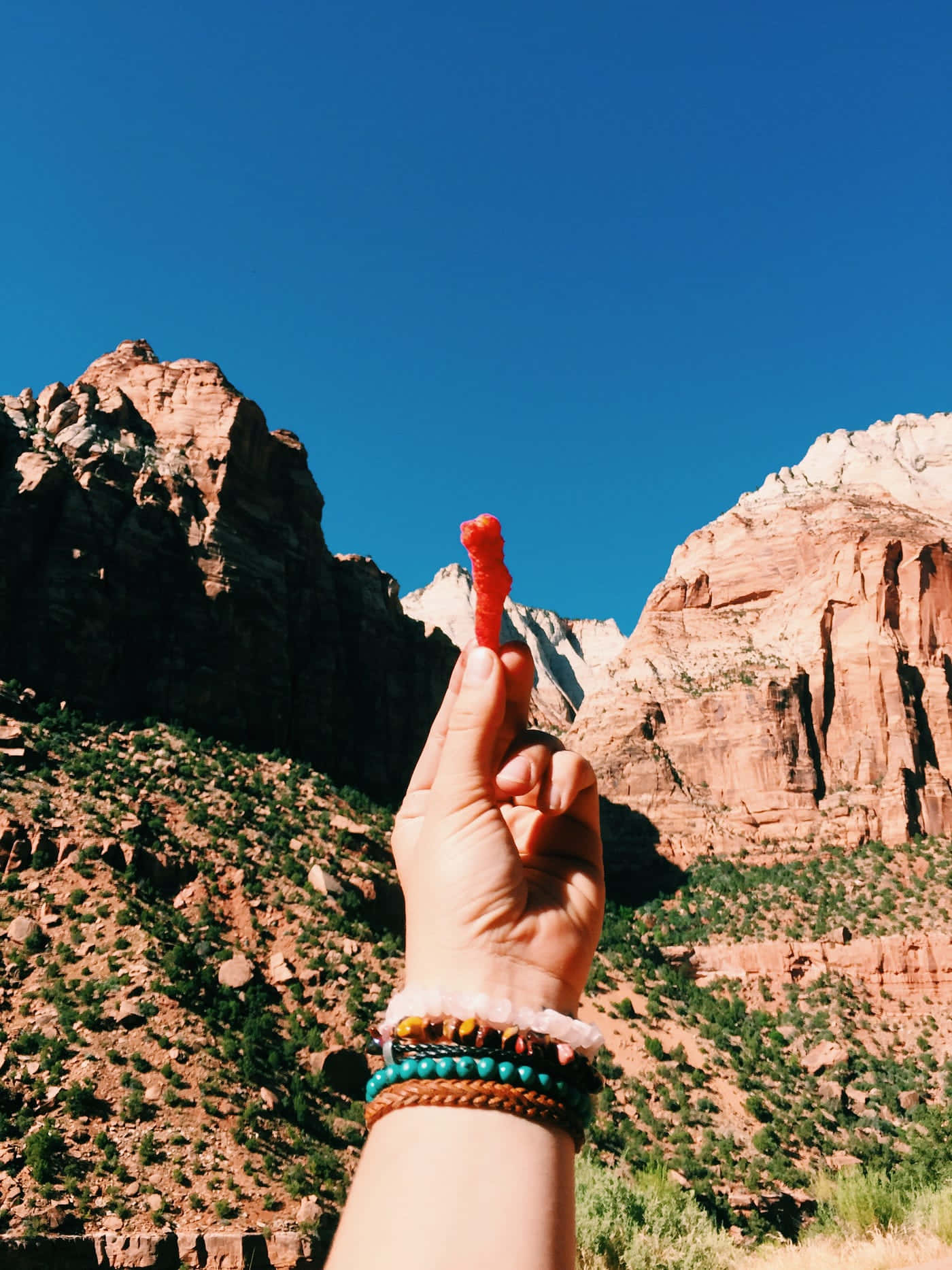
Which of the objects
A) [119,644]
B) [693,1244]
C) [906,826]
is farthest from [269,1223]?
[906,826]

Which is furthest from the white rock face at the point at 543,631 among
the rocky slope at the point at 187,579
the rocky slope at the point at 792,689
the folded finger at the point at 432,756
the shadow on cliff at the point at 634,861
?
the folded finger at the point at 432,756

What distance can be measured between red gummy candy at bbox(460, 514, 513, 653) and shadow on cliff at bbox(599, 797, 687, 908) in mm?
59737

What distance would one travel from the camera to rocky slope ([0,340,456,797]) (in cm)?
4794

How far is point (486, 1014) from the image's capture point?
2.39 meters

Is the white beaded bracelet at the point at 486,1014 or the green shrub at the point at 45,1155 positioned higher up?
the white beaded bracelet at the point at 486,1014

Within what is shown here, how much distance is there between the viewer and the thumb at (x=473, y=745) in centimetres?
273

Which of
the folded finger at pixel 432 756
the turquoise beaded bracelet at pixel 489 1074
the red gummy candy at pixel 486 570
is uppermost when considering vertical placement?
the red gummy candy at pixel 486 570

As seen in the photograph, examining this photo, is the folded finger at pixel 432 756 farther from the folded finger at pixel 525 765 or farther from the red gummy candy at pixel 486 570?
the folded finger at pixel 525 765

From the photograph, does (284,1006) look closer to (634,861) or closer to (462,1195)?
(462,1195)

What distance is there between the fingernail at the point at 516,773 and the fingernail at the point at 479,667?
1.03 feet

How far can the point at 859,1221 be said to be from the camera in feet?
65.4

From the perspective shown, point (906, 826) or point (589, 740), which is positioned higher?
point (589, 740)

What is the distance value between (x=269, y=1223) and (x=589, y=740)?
52280mm

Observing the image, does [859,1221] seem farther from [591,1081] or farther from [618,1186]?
[591,1081]
